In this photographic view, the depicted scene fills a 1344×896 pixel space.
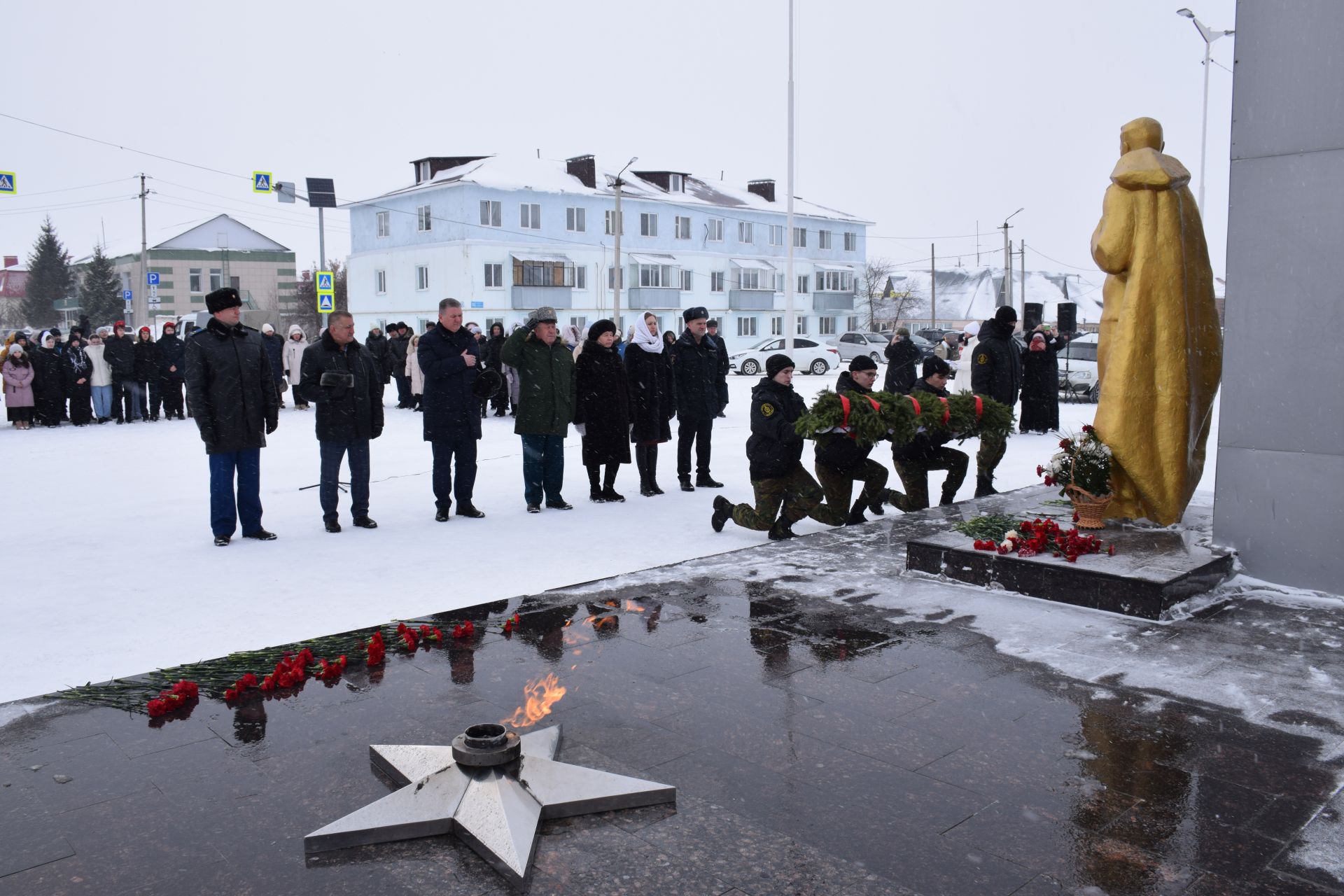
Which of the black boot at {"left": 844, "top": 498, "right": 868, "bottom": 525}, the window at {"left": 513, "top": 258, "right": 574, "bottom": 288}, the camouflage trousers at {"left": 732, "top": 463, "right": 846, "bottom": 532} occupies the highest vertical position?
the window at {"left": 513, "top": 258, "right": 574, "bottom": 288}

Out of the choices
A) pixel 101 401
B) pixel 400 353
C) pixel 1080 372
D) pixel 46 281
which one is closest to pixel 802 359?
pixel 1080 372

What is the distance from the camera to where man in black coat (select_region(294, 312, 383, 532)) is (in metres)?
8.48

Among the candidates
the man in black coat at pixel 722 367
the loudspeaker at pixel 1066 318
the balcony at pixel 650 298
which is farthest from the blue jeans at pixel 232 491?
the balcony at pixel 650 298

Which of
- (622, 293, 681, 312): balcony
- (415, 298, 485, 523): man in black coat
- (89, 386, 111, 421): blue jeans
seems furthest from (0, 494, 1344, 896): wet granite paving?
(622, 293, 681, 312): balcony

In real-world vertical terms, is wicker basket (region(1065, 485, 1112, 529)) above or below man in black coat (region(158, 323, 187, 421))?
below

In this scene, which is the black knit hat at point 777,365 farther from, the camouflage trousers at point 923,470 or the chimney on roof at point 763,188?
the chimney on roof at point 763,188

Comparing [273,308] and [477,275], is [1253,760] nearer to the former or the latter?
[477,275]

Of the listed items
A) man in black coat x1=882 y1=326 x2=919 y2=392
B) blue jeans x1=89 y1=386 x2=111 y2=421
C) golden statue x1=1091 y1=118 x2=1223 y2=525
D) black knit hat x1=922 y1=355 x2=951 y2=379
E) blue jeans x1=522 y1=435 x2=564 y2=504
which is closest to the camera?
golden statue x1=1091 y1=118 x2=1223 y2=525

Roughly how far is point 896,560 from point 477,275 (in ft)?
132

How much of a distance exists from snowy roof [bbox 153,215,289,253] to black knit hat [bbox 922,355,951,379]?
6800cm

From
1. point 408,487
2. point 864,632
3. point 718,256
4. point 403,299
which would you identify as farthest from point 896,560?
point 718,256

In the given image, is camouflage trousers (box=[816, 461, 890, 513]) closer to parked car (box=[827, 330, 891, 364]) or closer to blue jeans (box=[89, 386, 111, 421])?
blue jeans (box=[89, 386, 111, 421])

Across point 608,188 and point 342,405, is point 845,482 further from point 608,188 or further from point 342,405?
point 608,188

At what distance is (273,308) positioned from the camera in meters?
→ 69.1
